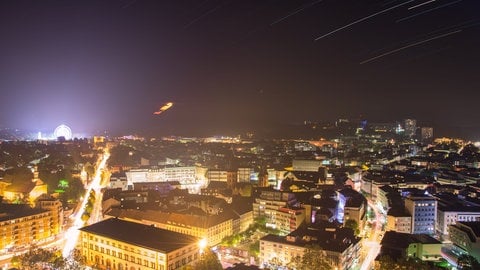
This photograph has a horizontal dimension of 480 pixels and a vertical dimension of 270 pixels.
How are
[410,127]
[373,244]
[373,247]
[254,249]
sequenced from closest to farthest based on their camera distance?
[254,249], [373,247], [373,244], [410,127]

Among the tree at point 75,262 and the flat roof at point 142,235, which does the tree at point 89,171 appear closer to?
the flat roof at point 142,235

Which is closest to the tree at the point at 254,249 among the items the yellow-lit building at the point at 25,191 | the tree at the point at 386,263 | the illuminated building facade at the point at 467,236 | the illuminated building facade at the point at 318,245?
the illuminated building facade at the point at 318,245

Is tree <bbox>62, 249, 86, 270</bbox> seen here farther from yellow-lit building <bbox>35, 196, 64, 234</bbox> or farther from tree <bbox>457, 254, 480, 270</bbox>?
tree <bbox>457, 254, 480, 270</bbox>

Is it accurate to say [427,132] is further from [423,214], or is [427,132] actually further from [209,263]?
[209,263]

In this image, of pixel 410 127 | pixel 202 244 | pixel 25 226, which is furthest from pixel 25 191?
pixel 410 127

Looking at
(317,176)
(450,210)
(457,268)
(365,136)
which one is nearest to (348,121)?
(365,136)

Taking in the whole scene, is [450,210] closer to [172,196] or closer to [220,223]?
[220,223]

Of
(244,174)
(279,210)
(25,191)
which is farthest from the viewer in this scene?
(244,174)

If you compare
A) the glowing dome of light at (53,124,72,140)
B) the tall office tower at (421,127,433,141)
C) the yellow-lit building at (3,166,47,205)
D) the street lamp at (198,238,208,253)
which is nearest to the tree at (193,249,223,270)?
the street lamp at (198,238,208,253)
